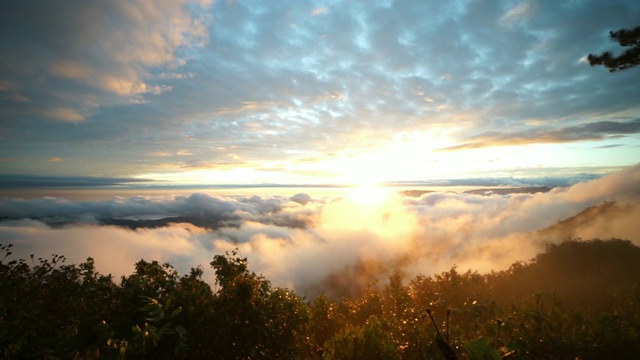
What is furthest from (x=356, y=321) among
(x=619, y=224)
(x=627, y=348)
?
(x=619, y=224)

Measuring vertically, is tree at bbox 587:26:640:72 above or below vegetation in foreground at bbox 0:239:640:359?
above

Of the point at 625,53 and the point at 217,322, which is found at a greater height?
the point at 625,53

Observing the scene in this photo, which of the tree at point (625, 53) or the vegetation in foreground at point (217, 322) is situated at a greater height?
the tree at point (625, 53)

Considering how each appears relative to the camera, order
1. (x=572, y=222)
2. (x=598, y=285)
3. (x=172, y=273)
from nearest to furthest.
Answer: (x=172, y=273) → (x=598, y=285) → (x=572, y=222)

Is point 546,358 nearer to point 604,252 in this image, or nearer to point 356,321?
point 356,321

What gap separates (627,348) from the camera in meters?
14.7

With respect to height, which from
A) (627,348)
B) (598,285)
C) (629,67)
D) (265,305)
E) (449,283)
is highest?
(629,67)

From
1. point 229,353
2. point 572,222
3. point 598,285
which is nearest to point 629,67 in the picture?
point 229,353

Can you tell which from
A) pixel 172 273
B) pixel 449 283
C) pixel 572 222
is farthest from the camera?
pixel 572 222

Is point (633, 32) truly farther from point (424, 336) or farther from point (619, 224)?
point (619, 224)

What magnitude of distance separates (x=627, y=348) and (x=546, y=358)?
478cm

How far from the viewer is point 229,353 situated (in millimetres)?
11555

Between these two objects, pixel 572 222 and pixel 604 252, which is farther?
pixel 572 222

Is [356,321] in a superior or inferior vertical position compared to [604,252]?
superior
